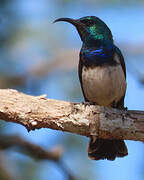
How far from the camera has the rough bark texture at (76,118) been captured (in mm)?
5113

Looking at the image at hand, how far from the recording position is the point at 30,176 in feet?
25.8

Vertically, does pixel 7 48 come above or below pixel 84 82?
above

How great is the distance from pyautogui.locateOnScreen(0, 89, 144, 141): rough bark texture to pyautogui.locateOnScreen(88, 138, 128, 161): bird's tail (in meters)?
0.68

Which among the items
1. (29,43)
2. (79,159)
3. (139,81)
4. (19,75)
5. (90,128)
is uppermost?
(29,43)

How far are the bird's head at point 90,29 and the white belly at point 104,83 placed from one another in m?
0.64

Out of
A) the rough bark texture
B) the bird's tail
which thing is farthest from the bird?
the rough bark texture

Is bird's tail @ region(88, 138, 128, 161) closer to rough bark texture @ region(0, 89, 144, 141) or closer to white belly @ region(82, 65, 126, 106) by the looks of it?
rough bark texture @ region(0, 89, 144, 141)

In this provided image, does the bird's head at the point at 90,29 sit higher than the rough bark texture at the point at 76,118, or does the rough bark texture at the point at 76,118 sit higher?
the bird's head at the point at 90,29

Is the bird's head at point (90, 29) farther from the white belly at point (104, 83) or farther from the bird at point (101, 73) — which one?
the white belly at point (104, 83)

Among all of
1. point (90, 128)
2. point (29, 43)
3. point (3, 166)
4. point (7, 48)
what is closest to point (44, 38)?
point (29, 43)

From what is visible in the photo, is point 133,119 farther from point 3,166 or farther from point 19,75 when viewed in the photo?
point 19,75

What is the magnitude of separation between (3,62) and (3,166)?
3.24 meters

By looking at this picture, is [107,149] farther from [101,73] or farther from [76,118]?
[101,73]

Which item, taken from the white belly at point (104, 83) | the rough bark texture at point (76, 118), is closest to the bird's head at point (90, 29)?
the white belly at point (104, 83)
